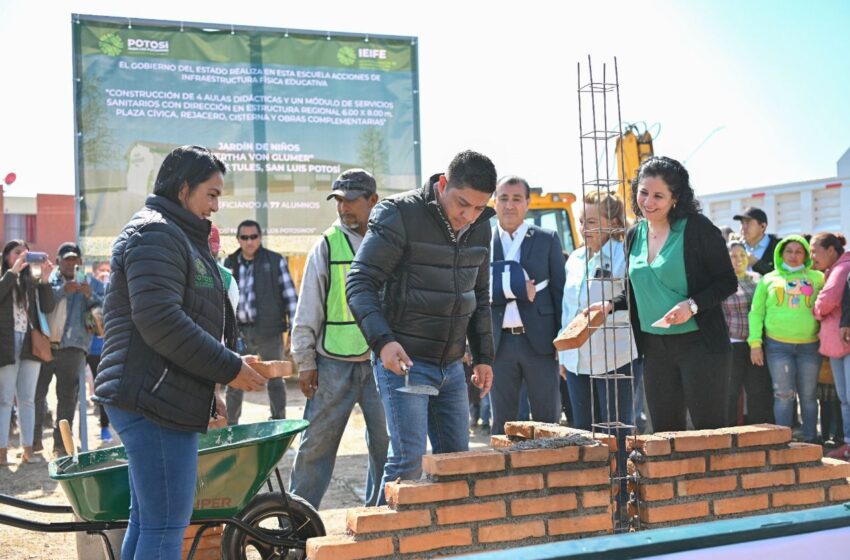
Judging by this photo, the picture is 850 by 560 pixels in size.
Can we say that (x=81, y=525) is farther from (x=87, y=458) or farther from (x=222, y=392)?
(x=222, y=392)

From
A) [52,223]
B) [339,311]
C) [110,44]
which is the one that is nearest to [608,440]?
[339,311]

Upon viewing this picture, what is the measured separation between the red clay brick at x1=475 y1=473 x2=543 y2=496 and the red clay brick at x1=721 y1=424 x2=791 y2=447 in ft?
3.16

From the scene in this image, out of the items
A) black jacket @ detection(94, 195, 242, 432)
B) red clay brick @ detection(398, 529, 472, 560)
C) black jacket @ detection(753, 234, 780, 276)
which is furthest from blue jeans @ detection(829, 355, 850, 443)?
black jacket @ detection(94, 195, 242, 432)

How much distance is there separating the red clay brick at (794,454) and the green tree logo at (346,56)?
26.2 ft

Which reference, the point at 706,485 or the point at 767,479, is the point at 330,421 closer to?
the point at 706,485

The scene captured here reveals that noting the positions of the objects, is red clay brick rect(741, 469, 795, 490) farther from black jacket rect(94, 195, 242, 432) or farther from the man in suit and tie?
black jacket rect(94, 195, 242, 432)

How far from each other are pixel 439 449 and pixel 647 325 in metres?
1.15

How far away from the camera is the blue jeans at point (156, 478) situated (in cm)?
300

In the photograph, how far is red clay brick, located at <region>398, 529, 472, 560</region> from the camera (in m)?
3.21

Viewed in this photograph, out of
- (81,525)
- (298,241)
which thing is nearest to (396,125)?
(298,241)

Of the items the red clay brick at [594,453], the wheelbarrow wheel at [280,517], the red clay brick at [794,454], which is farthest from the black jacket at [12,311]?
the red clay brick at [794,454]

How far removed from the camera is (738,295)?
27.4ft

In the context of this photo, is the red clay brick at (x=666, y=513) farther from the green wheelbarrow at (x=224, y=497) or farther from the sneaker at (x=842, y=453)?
the sneaker at (x=842, y=453)

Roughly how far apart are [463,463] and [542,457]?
36cm
